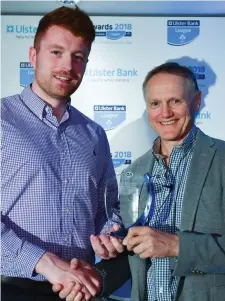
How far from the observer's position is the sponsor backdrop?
255cm

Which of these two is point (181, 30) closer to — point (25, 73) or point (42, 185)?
point (25, 73)

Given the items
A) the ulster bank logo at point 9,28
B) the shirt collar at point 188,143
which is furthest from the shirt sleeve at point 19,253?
the ulster bank logo at point 9,28

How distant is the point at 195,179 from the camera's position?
1641 millimetres

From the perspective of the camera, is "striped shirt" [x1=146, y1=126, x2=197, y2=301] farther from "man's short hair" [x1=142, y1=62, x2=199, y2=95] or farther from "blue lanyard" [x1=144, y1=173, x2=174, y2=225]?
"man's short hair" [x1=142, y1=62, x2=199, y2=95]

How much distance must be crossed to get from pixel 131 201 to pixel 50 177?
1.15ft

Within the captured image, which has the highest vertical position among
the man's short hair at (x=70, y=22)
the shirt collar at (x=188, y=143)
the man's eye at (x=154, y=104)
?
the man's short hair at (x=70, y=22)

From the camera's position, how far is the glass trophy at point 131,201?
1602 millimetres

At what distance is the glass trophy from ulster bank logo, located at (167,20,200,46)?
1.15m

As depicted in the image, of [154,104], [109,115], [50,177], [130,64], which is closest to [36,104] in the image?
[50,177]

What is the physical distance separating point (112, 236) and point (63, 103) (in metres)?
0.65

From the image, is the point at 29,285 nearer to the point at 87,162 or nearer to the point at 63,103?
the point at 87,162

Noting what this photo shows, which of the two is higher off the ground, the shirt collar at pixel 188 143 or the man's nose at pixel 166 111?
the man's nose at pixel 166 111

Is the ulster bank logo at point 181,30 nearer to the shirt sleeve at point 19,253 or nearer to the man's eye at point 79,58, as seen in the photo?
the man's eye at point 79,58

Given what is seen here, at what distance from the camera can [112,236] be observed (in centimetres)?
159
